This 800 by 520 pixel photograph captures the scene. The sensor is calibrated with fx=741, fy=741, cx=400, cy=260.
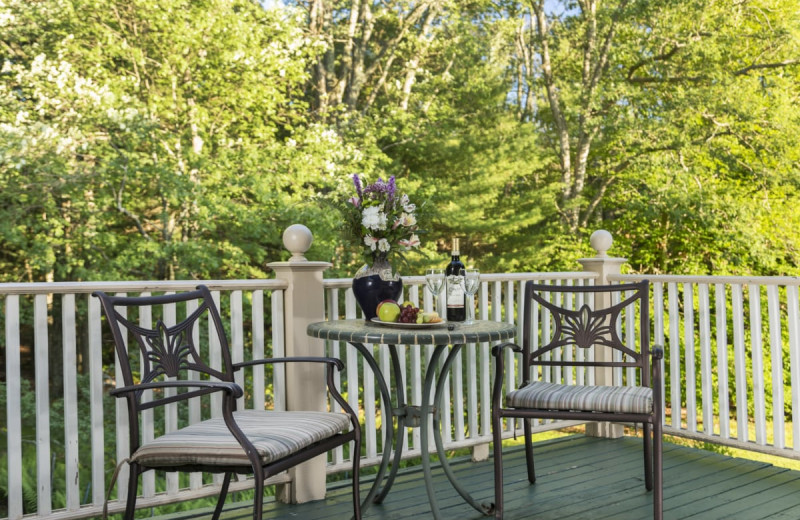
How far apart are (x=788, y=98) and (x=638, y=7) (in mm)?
2475

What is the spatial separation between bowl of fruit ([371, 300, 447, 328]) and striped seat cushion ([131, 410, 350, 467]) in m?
0.44

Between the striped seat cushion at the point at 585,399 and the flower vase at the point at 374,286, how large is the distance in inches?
24.2

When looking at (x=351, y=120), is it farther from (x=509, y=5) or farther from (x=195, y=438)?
(x=195, y=438)

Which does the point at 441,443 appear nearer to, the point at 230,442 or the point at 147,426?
the point at 230,442

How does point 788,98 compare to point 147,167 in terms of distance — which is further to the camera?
point 788,98

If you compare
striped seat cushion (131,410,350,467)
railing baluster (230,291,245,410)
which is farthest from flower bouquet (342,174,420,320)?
striped seat cushion (131,410,350,467)

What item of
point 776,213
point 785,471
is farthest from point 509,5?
point 785,471

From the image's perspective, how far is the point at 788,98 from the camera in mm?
10438

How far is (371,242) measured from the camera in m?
2.81

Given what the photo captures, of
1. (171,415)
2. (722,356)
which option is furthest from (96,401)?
(722,356)

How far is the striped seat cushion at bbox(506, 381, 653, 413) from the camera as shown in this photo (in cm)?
263

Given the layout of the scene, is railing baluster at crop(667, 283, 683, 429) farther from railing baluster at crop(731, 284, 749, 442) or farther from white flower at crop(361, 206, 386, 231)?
white flower at crop(361, 206, 386, 231)

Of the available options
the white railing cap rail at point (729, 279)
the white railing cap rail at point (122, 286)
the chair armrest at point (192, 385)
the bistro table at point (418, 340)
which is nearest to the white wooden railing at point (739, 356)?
the white railing cap rail at point (729, 279)

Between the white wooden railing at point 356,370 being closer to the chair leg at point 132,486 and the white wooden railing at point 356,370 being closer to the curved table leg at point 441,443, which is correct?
the curved table leg at point 441,443
